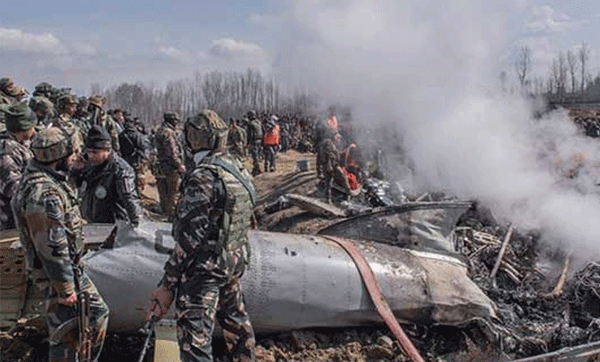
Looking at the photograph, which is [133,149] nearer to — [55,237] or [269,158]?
[269,158]

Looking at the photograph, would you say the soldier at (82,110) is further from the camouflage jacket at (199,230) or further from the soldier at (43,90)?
the camouflage jacket at (199,230)

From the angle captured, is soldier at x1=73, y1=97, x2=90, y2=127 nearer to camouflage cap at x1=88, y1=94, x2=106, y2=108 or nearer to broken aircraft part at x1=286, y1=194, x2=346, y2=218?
camouflage cap at x1=88, y1=94, x2=106, y2=108

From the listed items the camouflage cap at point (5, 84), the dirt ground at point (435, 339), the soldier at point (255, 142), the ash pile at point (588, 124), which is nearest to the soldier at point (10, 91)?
the camouflage cap at point (5, 84)

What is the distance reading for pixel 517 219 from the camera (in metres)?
7.60

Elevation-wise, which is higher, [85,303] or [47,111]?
[47,111]

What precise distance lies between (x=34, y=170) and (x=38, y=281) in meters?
0.62

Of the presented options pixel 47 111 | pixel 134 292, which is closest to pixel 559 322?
pixel 134 292

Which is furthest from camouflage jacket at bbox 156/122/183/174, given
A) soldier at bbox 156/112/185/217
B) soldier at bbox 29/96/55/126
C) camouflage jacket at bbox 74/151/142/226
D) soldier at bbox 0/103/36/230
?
soldier at bbox 0/103/36/230

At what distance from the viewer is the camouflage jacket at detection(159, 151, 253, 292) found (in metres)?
3.71

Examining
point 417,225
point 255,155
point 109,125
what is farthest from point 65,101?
point 255,155

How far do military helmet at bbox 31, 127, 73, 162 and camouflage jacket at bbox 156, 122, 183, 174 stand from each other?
5.93 m

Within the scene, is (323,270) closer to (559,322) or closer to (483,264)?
(559,322)

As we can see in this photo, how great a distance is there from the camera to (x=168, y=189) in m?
9.91

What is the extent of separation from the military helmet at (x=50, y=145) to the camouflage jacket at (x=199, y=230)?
68cm
